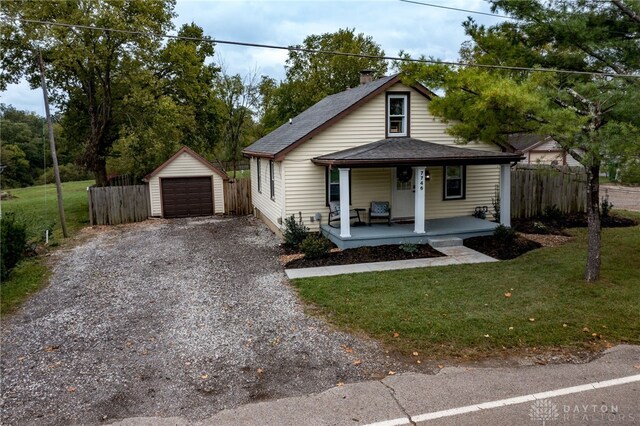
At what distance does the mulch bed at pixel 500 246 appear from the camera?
11.9 m

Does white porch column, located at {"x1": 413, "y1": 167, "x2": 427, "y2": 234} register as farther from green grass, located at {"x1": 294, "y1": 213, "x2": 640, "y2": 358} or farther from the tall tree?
the tall tree

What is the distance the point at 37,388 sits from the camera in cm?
→ 568

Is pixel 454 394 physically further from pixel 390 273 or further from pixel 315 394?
pixel 390 273

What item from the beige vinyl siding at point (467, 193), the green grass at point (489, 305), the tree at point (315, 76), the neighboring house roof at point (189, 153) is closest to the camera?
the green grass at point (489, 305)

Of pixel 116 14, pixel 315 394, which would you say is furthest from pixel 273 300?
pixel 116 14

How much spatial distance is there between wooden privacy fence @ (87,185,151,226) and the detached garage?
42 centimetres

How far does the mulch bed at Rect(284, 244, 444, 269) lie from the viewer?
11.6 meters

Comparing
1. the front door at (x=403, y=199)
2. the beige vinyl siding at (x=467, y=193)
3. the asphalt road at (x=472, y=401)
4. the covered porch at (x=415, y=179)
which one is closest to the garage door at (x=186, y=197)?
the covered porch at (x=415, y=179)

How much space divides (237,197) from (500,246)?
1273cm

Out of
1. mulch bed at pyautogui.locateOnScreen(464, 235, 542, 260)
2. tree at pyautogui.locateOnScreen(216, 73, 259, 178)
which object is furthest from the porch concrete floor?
tree at pyautogui.locateOnScreen(216, 73, 259, 178)

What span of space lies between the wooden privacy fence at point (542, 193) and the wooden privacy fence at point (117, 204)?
15361 mm

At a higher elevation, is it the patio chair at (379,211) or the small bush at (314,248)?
the patio chair at (379,211)

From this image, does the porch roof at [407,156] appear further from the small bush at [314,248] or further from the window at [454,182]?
the small bush at [314,248]

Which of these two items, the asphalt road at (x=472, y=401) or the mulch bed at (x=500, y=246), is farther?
the mulch bed at (x=500, y=246)
